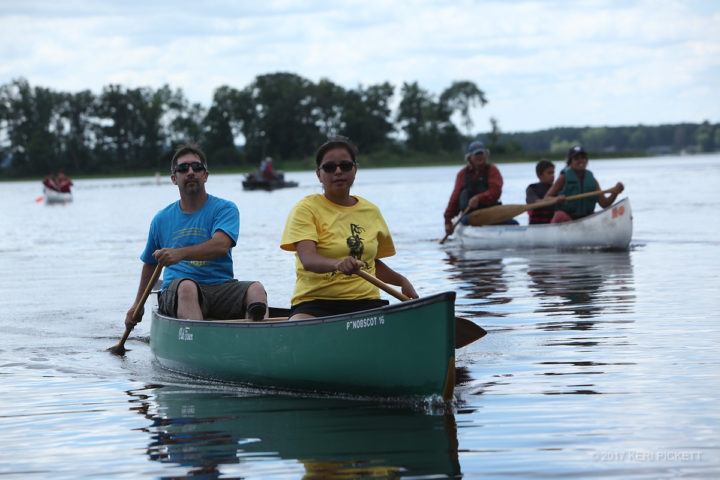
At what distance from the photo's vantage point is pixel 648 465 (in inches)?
186

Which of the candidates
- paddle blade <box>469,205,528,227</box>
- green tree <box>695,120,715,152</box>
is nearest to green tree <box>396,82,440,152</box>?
green tree <box>695,120,715,152</box>

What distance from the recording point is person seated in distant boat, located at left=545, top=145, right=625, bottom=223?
48.9ft

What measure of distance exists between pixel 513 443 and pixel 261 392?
2235mm

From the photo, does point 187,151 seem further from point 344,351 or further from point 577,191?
point 577,191

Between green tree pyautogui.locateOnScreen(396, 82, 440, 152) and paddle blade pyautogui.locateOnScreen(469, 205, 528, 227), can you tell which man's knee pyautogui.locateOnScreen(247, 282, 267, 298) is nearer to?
paddle blade pyautogui.locateOnScreen(469, 205, 528, 227)

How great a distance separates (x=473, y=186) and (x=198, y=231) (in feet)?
31.7

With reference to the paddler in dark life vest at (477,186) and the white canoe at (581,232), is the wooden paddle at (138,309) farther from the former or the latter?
the white canoe at (581,232)

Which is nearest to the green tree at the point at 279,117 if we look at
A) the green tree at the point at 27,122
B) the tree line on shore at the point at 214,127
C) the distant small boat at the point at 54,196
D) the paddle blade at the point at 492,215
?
the tree line on shore at the point at 214,127

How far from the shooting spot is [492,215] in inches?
658

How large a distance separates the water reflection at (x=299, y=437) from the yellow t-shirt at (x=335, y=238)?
2.26 feet

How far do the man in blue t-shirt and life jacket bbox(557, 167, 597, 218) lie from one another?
8.23 metres

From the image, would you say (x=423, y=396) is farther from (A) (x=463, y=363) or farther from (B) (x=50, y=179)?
(B) (x=50, y=179)

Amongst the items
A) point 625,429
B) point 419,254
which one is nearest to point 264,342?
point 625,429

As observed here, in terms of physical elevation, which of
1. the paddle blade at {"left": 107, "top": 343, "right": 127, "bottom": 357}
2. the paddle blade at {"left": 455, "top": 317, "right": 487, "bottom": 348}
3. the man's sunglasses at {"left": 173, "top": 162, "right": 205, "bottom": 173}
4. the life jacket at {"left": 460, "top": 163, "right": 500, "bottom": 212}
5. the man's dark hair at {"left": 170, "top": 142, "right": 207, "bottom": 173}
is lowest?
the paddle blade at {"left": 107, "top": 343, "right": 127, "bottom": 357}
